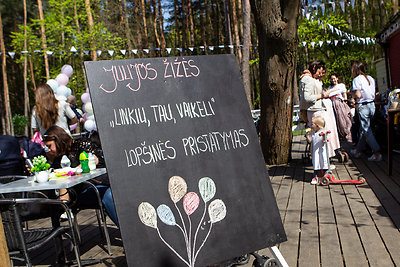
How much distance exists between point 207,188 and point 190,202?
146 mm

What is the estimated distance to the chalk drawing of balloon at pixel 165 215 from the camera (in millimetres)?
2303

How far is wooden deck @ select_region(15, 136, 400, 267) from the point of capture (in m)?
3.07

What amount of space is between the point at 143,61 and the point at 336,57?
20475mm

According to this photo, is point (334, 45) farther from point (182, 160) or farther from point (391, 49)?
point (182, 160)

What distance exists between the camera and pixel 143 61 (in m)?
2.57

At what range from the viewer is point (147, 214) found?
226 centimetres

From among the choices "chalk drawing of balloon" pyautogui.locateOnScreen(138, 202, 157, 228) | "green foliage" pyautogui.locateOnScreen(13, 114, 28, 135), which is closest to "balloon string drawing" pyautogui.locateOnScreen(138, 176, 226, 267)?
"chalk drawing of balloon" pyautogui.locateOnScreen(138, 202, 157, 228)

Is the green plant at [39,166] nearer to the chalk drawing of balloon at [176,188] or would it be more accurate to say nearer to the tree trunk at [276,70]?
the chalk drawing of balloon at [176,188]

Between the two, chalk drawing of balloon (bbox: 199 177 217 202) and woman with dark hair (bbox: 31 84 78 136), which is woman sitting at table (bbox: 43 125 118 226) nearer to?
woman with dark hair (bbox: 31 84 78 136)

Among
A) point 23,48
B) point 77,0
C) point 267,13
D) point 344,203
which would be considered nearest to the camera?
point 344,203

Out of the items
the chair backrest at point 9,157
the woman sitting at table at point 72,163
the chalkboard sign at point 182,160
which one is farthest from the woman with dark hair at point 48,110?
the chalkboard sign at point 182,160

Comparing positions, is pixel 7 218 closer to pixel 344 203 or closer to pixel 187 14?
pixel 344 203

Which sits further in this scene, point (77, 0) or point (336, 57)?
point (336, 57)

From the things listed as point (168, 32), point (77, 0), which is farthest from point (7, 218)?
point (168, 32)
